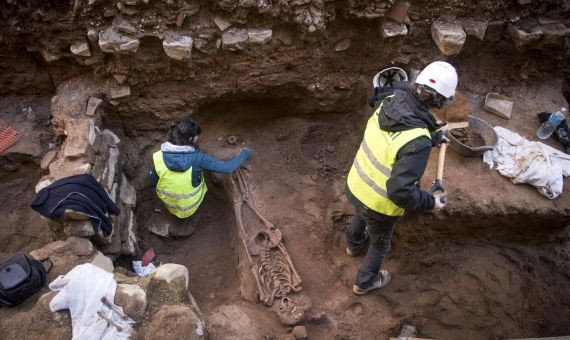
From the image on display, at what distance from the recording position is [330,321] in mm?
4039

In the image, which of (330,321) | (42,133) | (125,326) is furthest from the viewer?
(42,133)

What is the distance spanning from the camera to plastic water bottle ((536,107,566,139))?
454 cm

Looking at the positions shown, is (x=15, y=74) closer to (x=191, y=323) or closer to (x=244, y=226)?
(x=244, y=226)

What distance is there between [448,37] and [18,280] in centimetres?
471

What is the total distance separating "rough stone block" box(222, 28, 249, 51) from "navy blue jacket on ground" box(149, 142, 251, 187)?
1.14m

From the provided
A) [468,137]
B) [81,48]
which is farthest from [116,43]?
[468,137]

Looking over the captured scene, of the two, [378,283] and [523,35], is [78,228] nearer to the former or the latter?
[378,283]

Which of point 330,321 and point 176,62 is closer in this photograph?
point 330,321

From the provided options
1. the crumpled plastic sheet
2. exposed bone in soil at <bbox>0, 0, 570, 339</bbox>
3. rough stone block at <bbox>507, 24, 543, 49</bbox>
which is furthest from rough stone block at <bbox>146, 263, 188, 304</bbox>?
rough stone block at <bbox>507, 24, 543, 49</bbox>

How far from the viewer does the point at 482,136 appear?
179 inches

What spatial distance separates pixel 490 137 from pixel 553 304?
1759 millimetres

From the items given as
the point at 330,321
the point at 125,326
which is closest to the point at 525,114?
the point at 330,321

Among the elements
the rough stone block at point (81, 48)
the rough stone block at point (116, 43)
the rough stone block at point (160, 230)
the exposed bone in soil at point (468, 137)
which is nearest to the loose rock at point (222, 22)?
the rough stone block at point (116, 43)

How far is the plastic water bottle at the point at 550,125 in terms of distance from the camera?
454 cm
